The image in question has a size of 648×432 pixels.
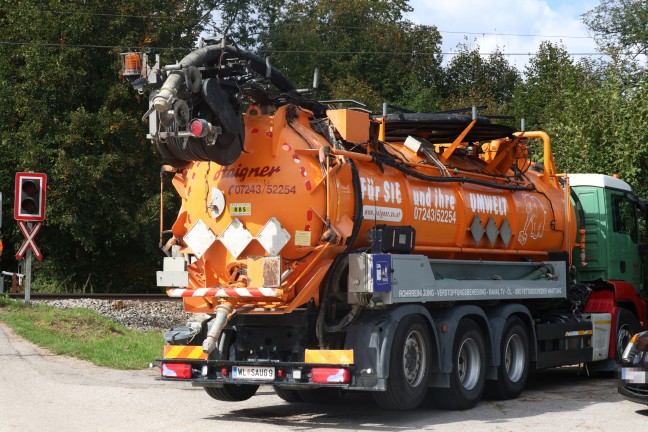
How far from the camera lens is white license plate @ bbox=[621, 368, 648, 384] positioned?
11.5 m

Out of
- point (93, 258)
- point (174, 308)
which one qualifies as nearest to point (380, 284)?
point (174, 308)

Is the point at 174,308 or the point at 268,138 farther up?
the point at 268,138

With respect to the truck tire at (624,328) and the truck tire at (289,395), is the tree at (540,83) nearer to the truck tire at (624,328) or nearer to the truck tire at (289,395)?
the truck tire at (624,328)

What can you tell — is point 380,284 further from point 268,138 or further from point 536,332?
point 536,332

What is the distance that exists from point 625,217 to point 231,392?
7.98m

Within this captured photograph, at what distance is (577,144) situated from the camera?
73.2 ft

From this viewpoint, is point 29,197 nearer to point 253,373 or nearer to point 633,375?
point 253,373

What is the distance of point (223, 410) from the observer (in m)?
11.9

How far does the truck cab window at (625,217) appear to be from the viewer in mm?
16625

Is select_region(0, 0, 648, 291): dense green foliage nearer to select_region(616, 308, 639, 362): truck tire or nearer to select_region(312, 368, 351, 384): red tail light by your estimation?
select_region(616, 308, 639, 362): truck tire

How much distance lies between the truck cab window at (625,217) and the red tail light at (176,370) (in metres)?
8.36

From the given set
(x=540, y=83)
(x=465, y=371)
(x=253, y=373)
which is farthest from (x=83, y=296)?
(x=540, y=83)

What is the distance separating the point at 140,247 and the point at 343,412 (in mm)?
22181

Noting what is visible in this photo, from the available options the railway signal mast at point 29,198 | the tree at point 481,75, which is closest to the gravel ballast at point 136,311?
the railway signal mast at point 29,198
